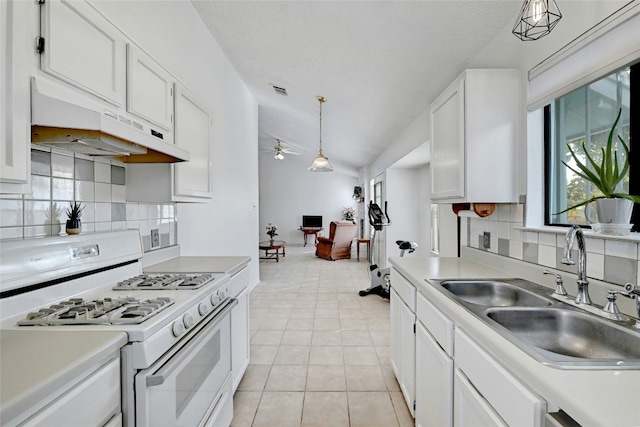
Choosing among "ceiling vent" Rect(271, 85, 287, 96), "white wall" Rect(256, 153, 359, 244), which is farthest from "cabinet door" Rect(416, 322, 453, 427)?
"white wall" Rect(256, 153, 359, 244)

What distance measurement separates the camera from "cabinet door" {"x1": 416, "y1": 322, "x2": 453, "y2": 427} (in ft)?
3.87

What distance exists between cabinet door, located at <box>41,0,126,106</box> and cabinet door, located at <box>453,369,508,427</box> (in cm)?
169

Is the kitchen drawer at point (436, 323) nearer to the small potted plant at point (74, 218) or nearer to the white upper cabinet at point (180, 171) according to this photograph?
the white upper cabinet at point (180, 171)

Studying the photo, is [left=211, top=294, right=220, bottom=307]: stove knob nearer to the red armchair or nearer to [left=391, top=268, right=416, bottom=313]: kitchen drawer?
[left=391, top=268, right=416, bottom=313]: kitchen drawer

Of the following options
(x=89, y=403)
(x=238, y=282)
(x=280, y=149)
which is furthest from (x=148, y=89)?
(x=280, y=149)

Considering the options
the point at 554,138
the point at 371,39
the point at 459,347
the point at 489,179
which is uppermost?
the point at 371,39

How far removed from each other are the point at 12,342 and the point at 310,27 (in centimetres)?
260

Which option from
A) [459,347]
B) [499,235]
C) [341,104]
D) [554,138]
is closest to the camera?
[459,347]

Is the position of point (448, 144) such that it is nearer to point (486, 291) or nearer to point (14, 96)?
point (486, 291)

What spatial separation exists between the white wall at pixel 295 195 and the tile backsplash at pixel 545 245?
8.10 m

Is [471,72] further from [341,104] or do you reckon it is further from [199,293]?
[341,104]

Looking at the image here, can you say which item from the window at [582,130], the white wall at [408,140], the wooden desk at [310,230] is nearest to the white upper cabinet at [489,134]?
the window at [582,130]

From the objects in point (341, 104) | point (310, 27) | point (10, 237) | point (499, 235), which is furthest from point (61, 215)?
point (341, 104)

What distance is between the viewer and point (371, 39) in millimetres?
2330
